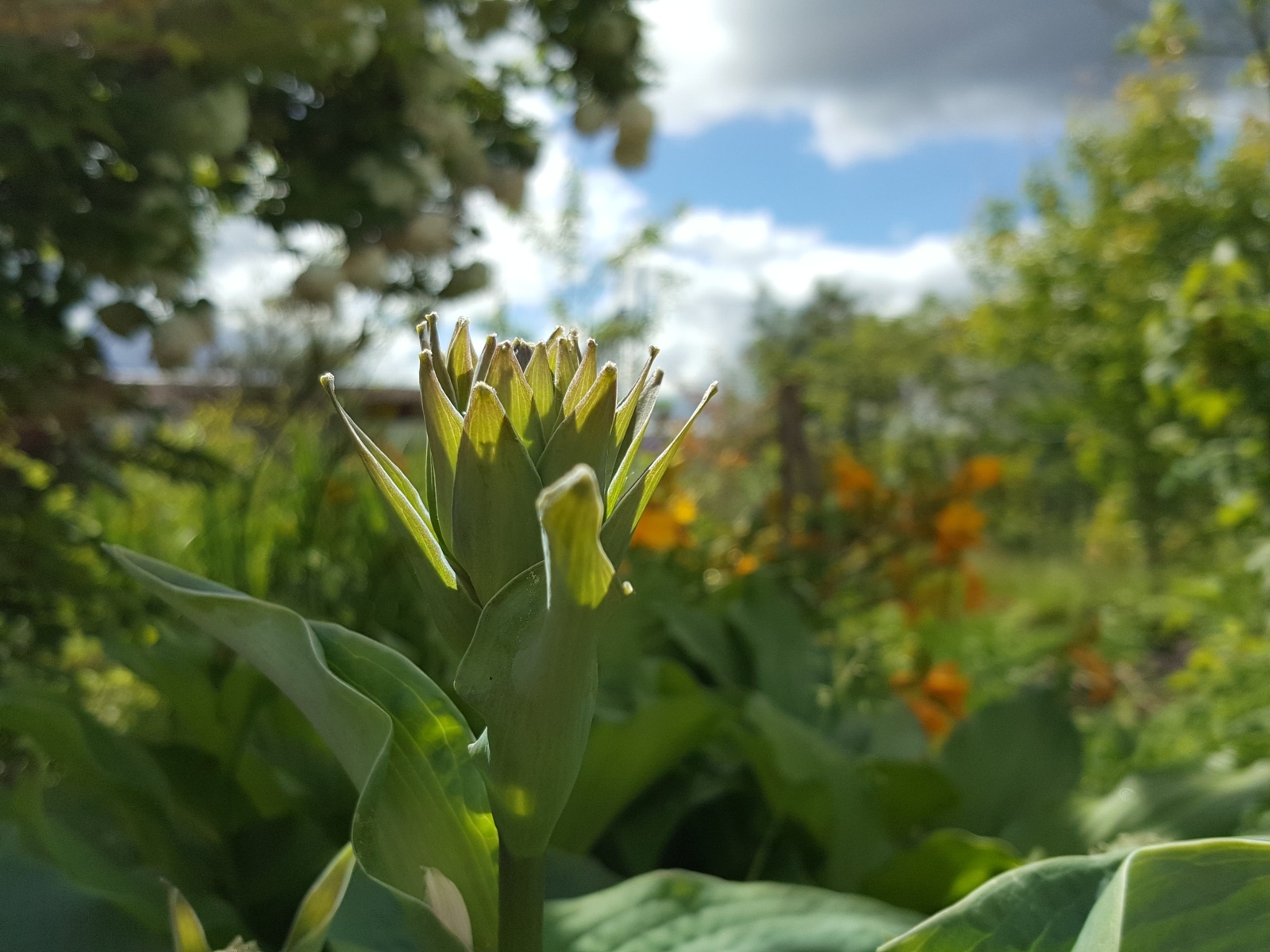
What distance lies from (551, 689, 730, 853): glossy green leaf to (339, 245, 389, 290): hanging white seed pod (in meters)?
1.00

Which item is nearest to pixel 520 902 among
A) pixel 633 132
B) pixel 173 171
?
pixel 173 171

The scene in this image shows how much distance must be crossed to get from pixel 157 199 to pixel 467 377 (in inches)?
39.9

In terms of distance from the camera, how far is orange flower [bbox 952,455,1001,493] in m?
2.43

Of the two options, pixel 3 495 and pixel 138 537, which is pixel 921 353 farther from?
pixel 3 495

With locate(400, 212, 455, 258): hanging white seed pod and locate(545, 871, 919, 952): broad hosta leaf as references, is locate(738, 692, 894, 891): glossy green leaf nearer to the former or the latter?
locate(545, 871, 919, 952): broad hosta leaf

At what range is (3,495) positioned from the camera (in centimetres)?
123

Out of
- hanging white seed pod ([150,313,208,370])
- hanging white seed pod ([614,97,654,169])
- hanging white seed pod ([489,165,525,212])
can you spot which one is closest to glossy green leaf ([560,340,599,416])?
hanging white seed pod ([150,313,208,370])

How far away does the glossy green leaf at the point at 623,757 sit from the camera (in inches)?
34.4

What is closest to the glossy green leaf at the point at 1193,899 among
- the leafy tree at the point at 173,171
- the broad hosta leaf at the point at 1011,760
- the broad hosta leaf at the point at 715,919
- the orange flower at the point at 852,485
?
the broad hosta leaf at the point at 715,919

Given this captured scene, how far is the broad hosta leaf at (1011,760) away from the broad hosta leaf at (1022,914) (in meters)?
0.65

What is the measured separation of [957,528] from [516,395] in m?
2.18

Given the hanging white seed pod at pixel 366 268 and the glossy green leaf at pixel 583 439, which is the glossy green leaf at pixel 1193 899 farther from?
the hanging white seed pod at pixel 366 268

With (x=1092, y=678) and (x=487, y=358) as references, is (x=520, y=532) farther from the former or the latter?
(x=1092, y=678)

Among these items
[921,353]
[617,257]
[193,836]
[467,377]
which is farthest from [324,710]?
A: [921,353]
